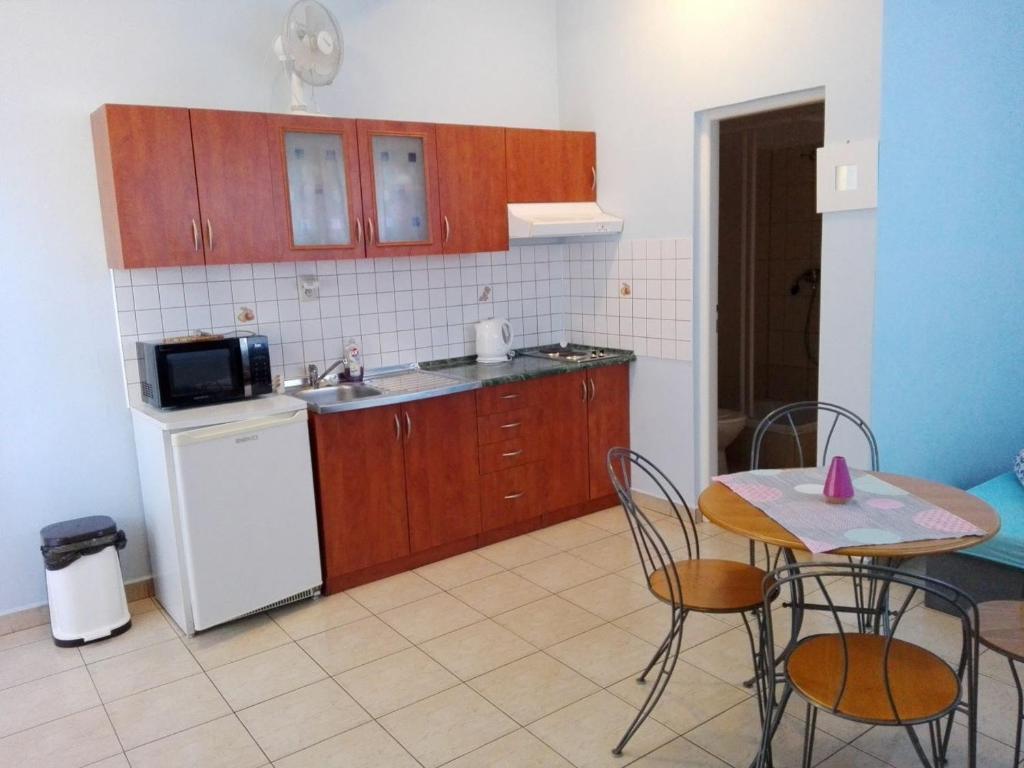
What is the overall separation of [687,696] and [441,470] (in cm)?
159

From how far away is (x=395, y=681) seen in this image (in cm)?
282

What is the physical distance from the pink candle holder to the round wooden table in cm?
20

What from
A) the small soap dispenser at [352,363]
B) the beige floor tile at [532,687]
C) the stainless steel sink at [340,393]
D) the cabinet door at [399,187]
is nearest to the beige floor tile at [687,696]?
the beige floor tile at [532,687]

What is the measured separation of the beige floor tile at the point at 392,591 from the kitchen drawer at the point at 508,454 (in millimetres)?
624

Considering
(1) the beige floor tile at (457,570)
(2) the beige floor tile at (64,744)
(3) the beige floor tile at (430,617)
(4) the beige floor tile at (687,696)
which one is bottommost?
(2) the beige floor tile at (64,744)

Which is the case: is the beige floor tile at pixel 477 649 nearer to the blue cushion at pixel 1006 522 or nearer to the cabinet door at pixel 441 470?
the cabinet door at pixel 441 470

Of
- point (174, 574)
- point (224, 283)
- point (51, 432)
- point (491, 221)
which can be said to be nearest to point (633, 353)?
point (491, 221)

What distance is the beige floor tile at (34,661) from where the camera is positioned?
297 cm

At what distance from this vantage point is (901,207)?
10.7 feet

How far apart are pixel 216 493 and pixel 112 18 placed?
1.99m

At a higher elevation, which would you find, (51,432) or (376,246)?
(376,246)

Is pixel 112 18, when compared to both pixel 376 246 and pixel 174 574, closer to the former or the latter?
pixel 376 246

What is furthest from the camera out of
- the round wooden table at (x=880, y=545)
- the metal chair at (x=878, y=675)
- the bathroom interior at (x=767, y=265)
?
the bathroom interior at (x=767, y=265)

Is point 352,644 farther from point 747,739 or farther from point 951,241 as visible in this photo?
point 951,241
